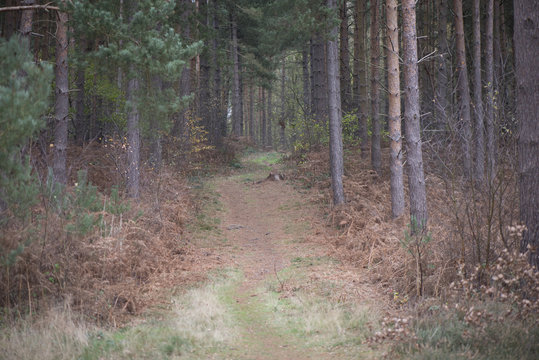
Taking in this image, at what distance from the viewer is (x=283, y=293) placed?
728cm

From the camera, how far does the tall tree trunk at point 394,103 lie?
9539 millimetres

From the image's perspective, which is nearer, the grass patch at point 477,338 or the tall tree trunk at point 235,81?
the grass patch at point 477,338

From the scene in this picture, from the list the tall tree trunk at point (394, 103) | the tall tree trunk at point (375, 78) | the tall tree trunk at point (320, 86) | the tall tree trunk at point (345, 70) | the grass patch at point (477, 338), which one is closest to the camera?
the grass patch at point (477, 338)

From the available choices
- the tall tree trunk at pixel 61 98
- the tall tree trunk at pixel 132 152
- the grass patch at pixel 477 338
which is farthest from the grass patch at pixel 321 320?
the tall tree trunk at pixel 61 98

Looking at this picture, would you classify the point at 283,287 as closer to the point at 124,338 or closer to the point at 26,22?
the point at 124,338

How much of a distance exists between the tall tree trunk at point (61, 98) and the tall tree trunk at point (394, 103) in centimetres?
684

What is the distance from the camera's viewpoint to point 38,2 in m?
9.52

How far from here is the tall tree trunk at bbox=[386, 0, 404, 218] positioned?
954 centimetres

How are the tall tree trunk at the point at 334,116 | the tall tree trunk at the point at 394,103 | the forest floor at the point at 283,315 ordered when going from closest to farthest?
the forest floor at the point at 283,315, the tall tree trunk at the point at 394,103, the tall tree trunk at the point at 334,116

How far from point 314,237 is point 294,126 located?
10764mm

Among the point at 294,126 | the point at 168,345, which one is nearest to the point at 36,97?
the point at 168,345

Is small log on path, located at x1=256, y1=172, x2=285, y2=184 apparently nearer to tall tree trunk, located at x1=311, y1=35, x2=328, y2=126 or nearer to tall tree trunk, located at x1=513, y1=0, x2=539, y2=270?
tall tree trunk, located at x1=311, y1=35, x2=328, y2=126

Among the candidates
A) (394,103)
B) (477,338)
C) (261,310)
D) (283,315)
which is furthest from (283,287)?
(394,103)

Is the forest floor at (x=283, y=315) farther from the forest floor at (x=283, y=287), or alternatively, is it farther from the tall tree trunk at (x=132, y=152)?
the tall tree trunk at (x=132, y=152)
